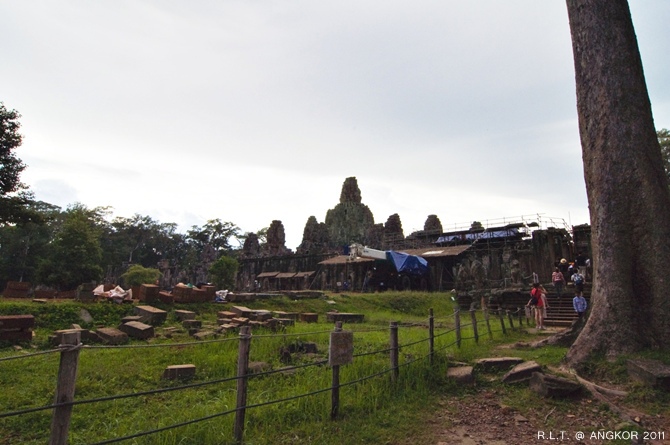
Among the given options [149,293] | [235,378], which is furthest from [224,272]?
[235,378]

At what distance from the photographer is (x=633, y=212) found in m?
5.67

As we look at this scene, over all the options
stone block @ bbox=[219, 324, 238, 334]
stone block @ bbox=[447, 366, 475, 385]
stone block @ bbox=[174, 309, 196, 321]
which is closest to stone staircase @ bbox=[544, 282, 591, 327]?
stone block @ bbox=[447, 366, 475, 385]

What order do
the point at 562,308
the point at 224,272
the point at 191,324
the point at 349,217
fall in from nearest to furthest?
the point at 191,324 → the point at 562,308 → the point at 224,272 → the point at 349,217

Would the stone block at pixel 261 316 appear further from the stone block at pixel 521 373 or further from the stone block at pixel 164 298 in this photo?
the stone block at pixel 521 373

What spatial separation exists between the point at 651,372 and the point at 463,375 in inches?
80.7

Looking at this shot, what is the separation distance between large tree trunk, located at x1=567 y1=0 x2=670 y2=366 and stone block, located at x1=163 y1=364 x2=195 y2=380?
5260 mm

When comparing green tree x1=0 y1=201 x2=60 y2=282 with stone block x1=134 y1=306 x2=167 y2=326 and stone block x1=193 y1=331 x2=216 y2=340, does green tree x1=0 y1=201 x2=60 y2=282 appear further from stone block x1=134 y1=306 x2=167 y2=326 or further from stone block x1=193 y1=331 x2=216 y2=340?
stone block x1=193 y1=331 x2=216 y2=340

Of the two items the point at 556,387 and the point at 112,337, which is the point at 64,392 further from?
the point at 112,337

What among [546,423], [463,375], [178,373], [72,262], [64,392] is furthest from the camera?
[72,262]

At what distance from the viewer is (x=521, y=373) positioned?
5043 mm

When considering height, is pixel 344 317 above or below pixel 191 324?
below

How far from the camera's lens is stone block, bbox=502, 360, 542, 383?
5008 millimetres

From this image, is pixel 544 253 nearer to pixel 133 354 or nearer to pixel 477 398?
pixel 477 398

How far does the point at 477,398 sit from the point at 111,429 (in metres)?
4.00
